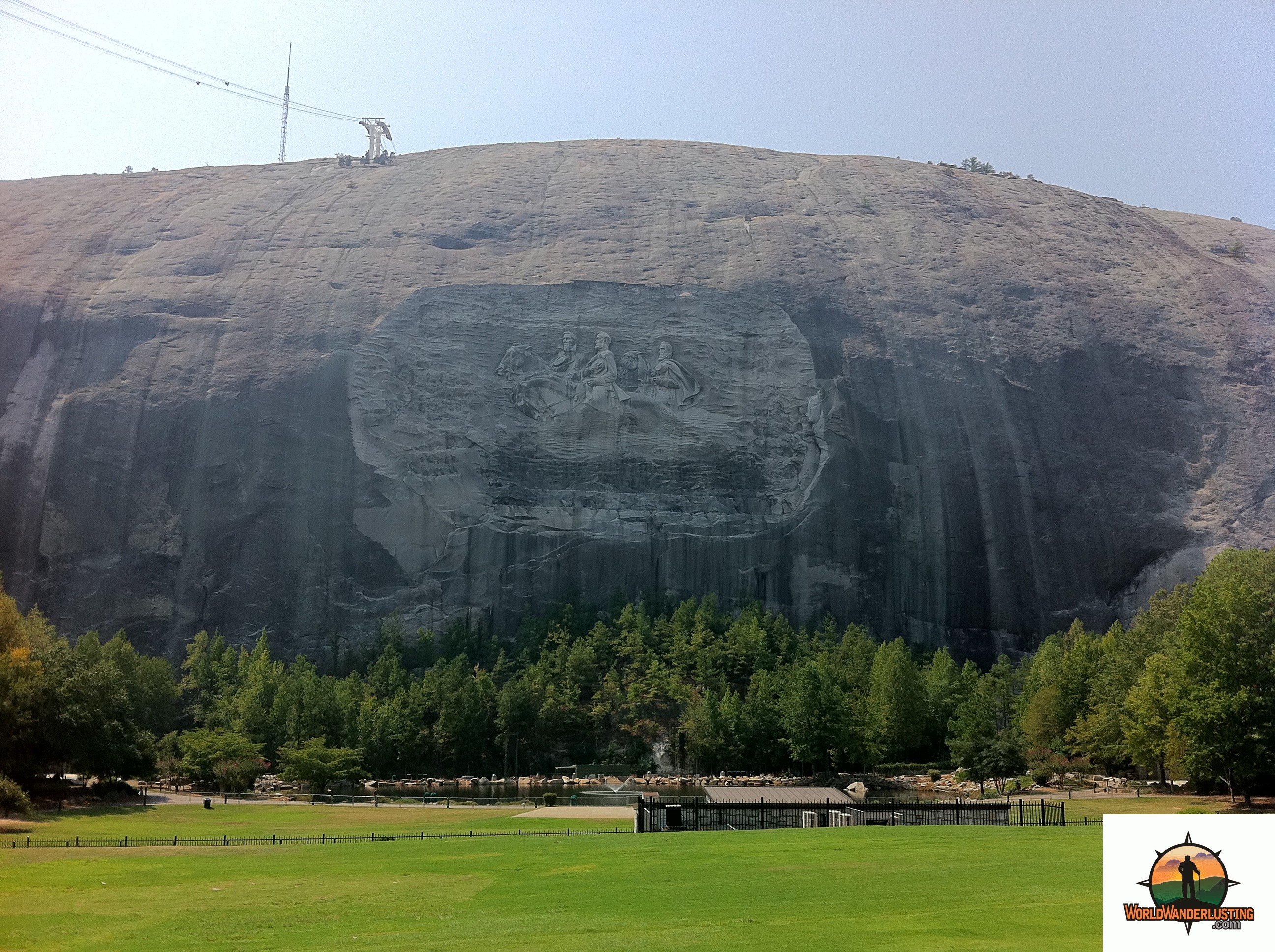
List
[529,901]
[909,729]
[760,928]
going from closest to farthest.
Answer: [760,928], [529,901], [909,729]

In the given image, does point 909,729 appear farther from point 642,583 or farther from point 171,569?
point 171,569

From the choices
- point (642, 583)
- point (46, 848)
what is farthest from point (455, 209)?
point (46, 848)

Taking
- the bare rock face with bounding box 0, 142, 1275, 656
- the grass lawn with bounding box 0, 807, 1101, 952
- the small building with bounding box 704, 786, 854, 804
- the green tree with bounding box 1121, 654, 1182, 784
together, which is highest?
the bare rock face with bounding box 0, 142, 1275, 656

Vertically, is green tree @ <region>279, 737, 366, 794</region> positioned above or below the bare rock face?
below

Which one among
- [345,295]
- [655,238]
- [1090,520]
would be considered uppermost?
[655,238]

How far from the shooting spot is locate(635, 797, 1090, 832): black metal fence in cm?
2914

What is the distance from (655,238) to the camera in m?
93.2

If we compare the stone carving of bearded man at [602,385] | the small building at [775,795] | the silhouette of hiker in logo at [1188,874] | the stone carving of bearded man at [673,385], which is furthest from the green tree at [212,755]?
the silhouette of hiker in logo at [1188,874]

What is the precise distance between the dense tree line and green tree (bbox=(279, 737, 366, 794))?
0.13 meters

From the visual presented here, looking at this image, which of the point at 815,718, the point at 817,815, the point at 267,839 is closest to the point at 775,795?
the point at 817,815

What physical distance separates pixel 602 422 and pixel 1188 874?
239ft

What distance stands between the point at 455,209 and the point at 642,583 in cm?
3787

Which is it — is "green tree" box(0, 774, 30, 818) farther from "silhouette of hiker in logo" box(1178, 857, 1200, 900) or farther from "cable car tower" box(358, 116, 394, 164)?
"cable car tower" box(358, 116, 394, 164)

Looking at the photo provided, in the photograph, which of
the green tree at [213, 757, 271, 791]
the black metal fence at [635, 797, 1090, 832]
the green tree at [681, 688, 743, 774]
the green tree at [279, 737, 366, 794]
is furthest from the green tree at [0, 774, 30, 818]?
the green tree at [681, 688, 743, 774]
